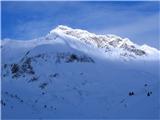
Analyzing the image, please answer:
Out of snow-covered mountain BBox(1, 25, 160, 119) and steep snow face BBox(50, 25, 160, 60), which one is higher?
steep snow face BBox(50, 25, 160, 60)

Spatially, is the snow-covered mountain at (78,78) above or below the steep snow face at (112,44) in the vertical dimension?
below

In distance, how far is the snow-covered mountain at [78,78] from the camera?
32.9 meters

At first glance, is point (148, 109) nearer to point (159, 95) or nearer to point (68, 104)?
point (159, 95)

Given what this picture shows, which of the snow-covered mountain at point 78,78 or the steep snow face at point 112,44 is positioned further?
the steep snow face at point 112,44

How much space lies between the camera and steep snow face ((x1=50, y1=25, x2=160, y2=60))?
82.7m

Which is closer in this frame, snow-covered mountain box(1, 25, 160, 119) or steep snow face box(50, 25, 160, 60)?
snow-covered mountain box(1, 25, 160, 119)

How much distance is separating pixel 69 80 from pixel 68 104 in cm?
1255

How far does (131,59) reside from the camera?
79188 millimetres

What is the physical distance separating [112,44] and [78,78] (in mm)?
35753

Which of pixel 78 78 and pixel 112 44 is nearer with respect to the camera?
pixel 78 78

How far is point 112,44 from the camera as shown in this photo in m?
90.1

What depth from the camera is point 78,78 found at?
55344 millimetres

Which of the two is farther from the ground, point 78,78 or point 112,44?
point 112,44

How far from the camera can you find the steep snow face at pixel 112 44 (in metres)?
82.7
